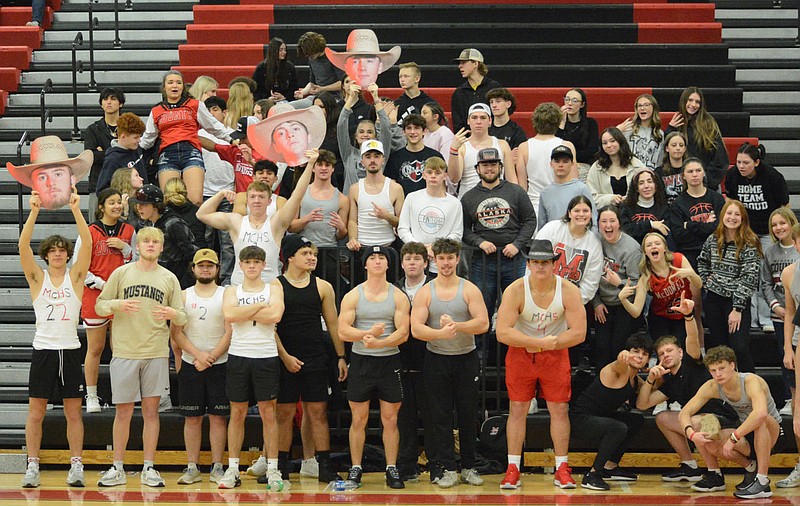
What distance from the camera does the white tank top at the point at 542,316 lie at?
25.9ft

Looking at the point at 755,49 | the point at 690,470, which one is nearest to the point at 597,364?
the point at 690,470

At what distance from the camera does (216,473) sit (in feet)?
26.2

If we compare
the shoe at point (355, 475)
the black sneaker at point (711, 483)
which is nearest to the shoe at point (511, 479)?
the shoe at point (355, 475)

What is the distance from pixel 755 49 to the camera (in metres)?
12.5

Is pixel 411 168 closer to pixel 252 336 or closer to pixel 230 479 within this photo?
pixel 252 336

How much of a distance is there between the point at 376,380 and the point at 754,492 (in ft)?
8.38

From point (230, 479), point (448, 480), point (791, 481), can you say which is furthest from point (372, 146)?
point (791, 481)

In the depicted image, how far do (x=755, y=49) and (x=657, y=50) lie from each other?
3.77ft

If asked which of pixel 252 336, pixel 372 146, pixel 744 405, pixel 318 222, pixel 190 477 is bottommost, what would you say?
pixel 190 477

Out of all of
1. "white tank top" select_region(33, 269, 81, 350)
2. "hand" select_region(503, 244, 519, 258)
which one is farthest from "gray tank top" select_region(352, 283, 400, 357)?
"white tank top" select_region(33, 269, 81, 350)

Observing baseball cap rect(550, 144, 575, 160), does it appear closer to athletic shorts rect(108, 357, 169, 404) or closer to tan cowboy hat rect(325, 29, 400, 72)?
tan cowboy hat rect(325, 29, 400, 72)

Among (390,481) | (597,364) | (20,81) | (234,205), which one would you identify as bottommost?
(390,481)

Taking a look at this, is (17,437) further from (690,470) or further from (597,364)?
(690,470)

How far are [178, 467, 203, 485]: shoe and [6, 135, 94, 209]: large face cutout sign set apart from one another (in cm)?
203
